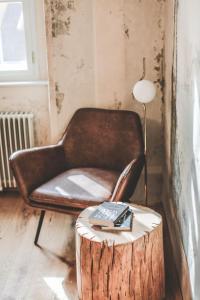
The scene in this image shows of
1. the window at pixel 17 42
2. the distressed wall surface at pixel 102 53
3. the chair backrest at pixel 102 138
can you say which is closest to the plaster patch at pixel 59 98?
the distressed wall surface at pixel 102 53

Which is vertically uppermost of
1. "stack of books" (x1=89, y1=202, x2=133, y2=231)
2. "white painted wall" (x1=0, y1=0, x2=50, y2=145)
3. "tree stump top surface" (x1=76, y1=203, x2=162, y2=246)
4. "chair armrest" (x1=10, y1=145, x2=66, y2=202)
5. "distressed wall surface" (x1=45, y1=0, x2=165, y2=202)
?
"distressed wall surface" (x1=45, y1=0, x2=165, y2=202)

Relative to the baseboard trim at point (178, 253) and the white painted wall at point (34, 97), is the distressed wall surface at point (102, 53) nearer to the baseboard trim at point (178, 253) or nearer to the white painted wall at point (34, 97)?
the white painted wall at point (34, 97)

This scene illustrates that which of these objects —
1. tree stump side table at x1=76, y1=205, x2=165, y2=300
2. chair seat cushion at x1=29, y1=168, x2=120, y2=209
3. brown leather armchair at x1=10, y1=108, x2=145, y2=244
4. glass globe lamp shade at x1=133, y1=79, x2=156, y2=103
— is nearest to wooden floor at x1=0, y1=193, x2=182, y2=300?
brown leather armchair at x1=10, y1=108, x2=145, y2=244

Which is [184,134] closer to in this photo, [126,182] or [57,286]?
[126,182]

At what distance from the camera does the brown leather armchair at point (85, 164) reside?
261 cm

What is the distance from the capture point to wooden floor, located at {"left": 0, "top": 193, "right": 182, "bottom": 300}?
2400 millimetres

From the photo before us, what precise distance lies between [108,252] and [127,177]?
Answer: 590 mm

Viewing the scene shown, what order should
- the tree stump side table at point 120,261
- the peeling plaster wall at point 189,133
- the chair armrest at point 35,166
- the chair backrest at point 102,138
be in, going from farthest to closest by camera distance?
the chair backrest at point 102,138 → the chair armrest at point 35,166 → the tree stump side table at point 120,261 → the peeling plaster wall at point 189,133

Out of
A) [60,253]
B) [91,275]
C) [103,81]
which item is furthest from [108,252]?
[103,81]

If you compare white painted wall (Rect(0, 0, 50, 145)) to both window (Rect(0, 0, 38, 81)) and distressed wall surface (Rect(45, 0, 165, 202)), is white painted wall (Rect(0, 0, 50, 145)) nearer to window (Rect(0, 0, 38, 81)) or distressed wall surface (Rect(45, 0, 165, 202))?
window (Rect(0, 0, 38, 81))

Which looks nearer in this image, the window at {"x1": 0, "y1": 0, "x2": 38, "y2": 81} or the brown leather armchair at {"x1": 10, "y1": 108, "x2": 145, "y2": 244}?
the brown leather armchair at {"x1": 10, "y1": 108, "x2": 145, "y2": 244}

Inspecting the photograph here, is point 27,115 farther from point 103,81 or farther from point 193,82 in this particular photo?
point 193,82

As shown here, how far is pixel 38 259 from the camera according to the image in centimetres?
270

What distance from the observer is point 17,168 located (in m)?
2.73
